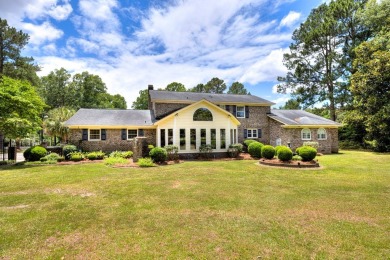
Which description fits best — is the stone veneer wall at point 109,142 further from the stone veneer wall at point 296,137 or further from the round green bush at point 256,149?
the stone veneer wall at point 296,137

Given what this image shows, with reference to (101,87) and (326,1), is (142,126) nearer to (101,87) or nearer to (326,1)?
(101,87)

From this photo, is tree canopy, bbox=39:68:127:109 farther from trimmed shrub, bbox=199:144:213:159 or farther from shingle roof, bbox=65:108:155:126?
trimmed shrub, bbox=199:144:213:159

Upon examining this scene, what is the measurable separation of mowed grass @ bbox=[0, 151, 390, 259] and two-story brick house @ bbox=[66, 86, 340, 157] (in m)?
9.30

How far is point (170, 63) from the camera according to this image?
27047 millimetres

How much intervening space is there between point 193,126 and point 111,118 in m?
9.47

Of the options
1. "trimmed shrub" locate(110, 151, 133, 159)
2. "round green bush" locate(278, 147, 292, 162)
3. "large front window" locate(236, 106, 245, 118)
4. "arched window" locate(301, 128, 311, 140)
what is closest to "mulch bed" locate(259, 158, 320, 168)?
"round green bush" locate(278, 147, 292, 162)

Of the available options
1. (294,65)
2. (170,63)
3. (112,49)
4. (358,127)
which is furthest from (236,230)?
(294,65)

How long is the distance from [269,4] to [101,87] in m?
42.5

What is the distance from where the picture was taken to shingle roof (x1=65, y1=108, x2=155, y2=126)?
20.5 meters

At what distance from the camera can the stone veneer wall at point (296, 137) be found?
23.0 meters

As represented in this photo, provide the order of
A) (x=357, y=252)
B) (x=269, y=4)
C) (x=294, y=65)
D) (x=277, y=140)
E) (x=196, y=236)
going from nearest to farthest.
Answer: (x=357, y=252)
(x=196, y=236)
(x=269, y=4)
(x=277, y=140)
(x=294, y=65)

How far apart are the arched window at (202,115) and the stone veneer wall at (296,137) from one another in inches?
361

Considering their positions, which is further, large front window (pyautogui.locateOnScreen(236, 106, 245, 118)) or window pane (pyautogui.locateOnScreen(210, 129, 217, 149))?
large front window (pyautogui.locateOnScreen(236, 106, 245, 118))

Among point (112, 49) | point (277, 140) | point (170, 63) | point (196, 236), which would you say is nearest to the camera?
point (196, 236)
